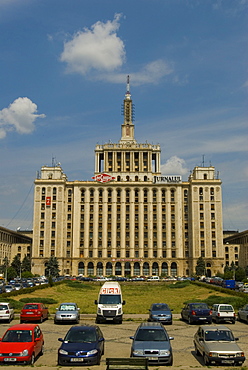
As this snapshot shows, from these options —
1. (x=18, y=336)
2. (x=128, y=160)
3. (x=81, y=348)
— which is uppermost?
(x=128, y=160)

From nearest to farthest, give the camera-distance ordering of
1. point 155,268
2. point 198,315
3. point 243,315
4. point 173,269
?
point 198,315
point 243,315
point 155,268
point 173,269

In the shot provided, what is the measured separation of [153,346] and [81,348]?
10.2 feet

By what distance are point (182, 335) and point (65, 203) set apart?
112673mm

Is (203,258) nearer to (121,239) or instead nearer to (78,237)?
(121,239)

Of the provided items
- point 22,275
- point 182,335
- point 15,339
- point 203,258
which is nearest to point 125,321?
point 182,335

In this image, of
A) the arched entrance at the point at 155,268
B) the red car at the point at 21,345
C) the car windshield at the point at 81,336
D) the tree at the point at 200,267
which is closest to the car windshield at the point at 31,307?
the red car at the point at 21,345

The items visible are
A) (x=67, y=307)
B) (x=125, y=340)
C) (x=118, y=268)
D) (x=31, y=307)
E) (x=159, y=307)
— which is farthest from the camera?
(x=118, y=268)

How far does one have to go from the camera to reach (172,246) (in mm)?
135625

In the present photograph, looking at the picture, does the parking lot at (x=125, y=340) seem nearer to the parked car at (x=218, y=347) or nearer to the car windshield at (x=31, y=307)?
the parked car at (x=218, y=347)

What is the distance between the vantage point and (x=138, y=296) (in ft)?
215

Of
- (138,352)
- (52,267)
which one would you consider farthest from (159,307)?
(52,267)

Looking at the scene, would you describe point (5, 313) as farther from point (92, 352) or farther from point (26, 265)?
point (26, 265)

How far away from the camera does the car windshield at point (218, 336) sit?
790 inches

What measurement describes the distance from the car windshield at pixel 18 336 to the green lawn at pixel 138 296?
24405 millimetres
